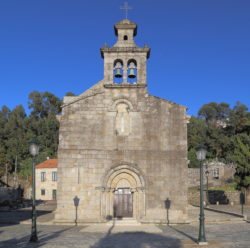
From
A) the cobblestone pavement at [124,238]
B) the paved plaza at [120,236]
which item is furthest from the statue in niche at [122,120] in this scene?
the cobblestone pavement at [124,238]

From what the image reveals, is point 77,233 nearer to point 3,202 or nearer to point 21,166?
point 3,202

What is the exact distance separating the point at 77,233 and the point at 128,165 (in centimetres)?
602

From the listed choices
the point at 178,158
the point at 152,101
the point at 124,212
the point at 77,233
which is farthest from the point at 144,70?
the point at 77,233

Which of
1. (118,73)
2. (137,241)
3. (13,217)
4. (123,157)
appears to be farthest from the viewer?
(13,217)

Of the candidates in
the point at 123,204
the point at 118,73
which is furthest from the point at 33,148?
the point at 118,73

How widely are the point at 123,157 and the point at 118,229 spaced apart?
15.2ft

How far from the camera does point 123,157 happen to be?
23203 millimetres

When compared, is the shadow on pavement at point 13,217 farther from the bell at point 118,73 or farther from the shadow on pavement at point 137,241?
the bell at point 118,73

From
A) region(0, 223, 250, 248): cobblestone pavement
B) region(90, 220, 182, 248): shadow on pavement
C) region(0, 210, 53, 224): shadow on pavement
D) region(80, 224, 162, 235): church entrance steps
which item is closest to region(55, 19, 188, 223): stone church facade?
region(80, 224, 162, 235): church entrance steps

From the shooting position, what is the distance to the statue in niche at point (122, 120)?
23.5m

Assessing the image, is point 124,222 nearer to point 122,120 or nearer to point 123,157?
point 123,157

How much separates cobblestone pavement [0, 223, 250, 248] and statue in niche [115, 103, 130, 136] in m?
5.88

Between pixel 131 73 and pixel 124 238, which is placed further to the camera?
pixel 131 73

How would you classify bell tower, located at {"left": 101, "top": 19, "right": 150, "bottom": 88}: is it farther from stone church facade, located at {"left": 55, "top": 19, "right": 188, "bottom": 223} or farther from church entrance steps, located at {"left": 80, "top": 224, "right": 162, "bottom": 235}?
church entrance steps, located at {"left": 80, "top": 224, "right": 162, "bottom": 235}
